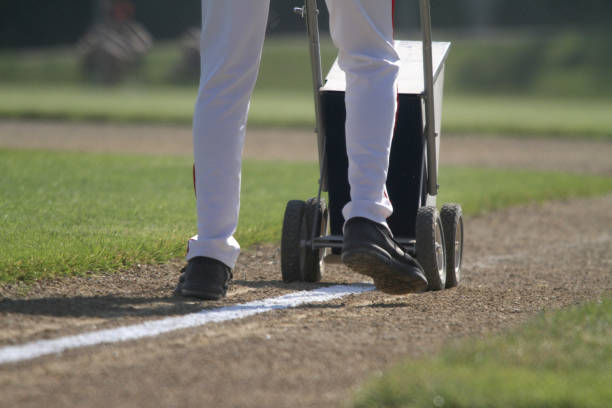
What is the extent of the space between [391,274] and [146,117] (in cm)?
1211

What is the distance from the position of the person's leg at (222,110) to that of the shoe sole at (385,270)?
1.32ft

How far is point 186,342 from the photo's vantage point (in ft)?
7.79

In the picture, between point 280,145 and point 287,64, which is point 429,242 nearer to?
point 280,145

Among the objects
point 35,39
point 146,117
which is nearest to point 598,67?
point 146,117

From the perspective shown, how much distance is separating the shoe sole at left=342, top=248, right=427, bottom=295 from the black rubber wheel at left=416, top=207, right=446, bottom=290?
209 millimetres

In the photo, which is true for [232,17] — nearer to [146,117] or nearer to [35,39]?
[146,117]

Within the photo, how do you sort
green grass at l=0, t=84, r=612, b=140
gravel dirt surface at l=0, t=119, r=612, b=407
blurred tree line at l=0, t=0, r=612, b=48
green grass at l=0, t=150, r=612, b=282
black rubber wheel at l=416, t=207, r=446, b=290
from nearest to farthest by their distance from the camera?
1. gravel dirt surface at l=0, t=119, r=612, b=407
2. black rubber wheel at l=416, t=207, r=446, b=290
3. green grass at l=0, t=150, r=612, b=282
4. green grass at l=0, t=84, r=612, b=140
5. blurred tree line at l=0, t=0, r=612, b=48

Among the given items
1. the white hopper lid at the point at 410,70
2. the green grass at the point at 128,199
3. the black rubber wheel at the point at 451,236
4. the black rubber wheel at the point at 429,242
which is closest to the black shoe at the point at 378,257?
the black rubber wheel at the point at 429,242

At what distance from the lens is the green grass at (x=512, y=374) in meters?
1.88

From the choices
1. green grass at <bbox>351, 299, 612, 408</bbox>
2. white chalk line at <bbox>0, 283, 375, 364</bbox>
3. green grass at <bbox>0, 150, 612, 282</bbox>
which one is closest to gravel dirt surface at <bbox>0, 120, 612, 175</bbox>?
green grass at <bbox>0, 150, 612, 282</bbox>

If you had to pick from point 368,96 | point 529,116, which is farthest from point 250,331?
point 529,116

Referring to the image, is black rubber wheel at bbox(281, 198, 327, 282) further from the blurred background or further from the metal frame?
the blurred background

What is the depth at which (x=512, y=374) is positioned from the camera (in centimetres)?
204

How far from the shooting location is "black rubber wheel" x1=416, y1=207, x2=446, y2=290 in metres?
3.10
